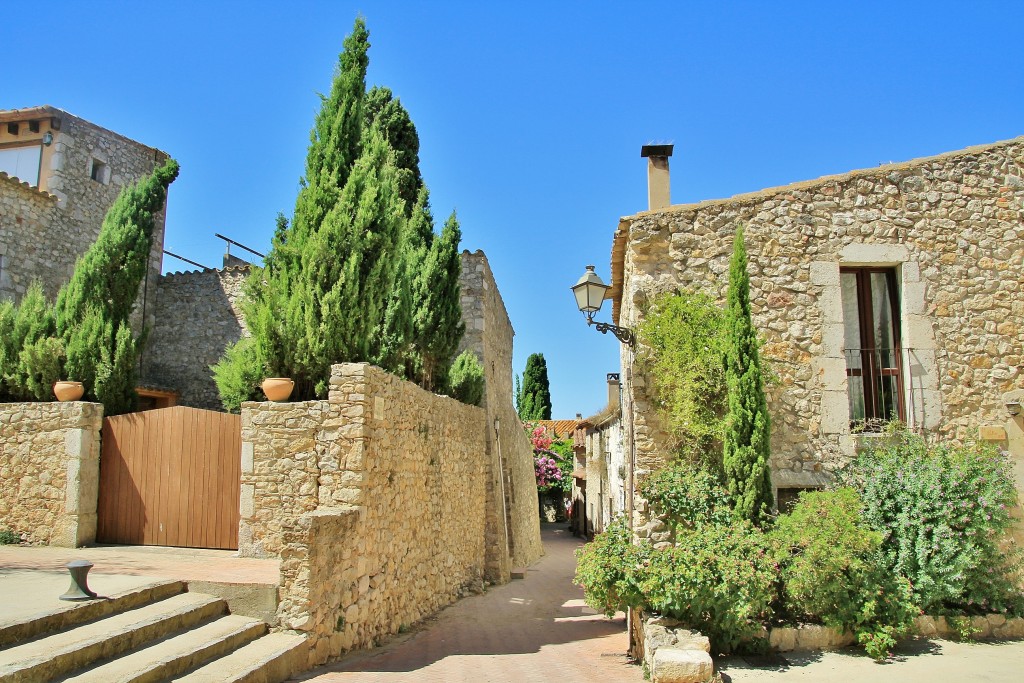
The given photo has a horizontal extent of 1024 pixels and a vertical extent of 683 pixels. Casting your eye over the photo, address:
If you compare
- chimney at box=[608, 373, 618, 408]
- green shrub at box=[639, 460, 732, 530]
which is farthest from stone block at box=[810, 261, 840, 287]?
chimney at box=[608, 373, 618, 408]

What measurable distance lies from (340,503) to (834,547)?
4.90m

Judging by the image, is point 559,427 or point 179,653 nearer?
point 179,653

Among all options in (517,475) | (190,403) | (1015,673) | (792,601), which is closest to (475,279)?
(517,475)

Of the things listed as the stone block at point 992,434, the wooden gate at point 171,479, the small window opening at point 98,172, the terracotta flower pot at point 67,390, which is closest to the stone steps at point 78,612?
the wooden gate at point 171,479

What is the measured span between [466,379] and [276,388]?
18.3ft

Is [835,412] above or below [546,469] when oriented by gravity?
above

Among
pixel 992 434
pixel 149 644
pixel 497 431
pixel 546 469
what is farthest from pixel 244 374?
pixel 546 469

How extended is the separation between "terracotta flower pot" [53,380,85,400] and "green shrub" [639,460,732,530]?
753cm

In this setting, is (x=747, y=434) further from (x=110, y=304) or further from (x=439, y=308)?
(x=110, y=304)

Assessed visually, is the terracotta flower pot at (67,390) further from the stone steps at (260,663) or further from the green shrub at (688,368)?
the green shrub at (688,368)

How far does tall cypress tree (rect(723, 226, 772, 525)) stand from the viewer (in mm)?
7742

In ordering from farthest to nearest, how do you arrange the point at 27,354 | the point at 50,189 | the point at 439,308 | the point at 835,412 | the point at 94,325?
the point at 50,189
the point at 439,308
the point at 94,325
the point at 27,354
the point at 835,412

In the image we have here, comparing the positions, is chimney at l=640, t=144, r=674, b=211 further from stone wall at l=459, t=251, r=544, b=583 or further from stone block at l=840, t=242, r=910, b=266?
stone wall at l=459, t=251, r=544, b=583

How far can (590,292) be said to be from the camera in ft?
30.0
